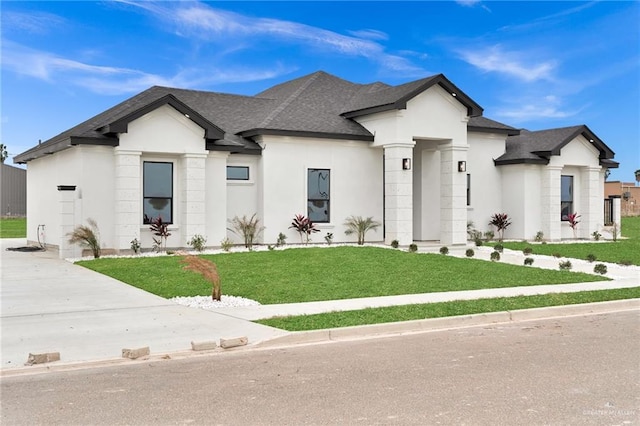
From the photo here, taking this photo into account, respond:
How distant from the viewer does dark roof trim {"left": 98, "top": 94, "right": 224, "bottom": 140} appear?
20.5m

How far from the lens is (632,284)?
639 inches

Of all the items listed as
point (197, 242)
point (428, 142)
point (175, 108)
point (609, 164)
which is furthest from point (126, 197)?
point (609, 164)

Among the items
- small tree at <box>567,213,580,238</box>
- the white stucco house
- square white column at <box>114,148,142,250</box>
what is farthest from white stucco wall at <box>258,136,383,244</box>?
small tree at <box>567,213,580,238</box>

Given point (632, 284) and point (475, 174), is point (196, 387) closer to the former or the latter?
point (632, 284)

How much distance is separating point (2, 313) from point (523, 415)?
9251 mm

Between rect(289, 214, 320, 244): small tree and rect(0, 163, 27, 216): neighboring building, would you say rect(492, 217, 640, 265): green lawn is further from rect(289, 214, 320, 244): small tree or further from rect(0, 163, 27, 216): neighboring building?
rect(0, 163, 27, 216): neighboring building

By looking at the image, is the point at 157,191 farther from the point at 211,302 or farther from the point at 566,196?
the point at 566,196

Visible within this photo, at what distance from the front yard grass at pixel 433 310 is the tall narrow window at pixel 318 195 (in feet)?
41.0

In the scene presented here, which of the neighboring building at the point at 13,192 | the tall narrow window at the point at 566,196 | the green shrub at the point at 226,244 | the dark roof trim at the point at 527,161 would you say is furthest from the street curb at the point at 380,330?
the neighboring building at the point at 13,192

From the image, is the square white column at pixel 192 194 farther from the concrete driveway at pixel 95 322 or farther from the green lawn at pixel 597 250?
the green lawn at pixel 597 250

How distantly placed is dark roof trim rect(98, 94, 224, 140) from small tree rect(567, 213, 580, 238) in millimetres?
17501

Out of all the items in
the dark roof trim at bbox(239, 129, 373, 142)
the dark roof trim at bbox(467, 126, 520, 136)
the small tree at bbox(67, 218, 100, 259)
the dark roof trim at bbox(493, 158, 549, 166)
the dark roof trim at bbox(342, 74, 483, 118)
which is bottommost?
the small tree at bbox(67, 218, 100, 259)

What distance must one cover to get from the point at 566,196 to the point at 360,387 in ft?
87.3

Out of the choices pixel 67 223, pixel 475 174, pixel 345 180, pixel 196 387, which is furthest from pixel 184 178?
pixel 196 387
